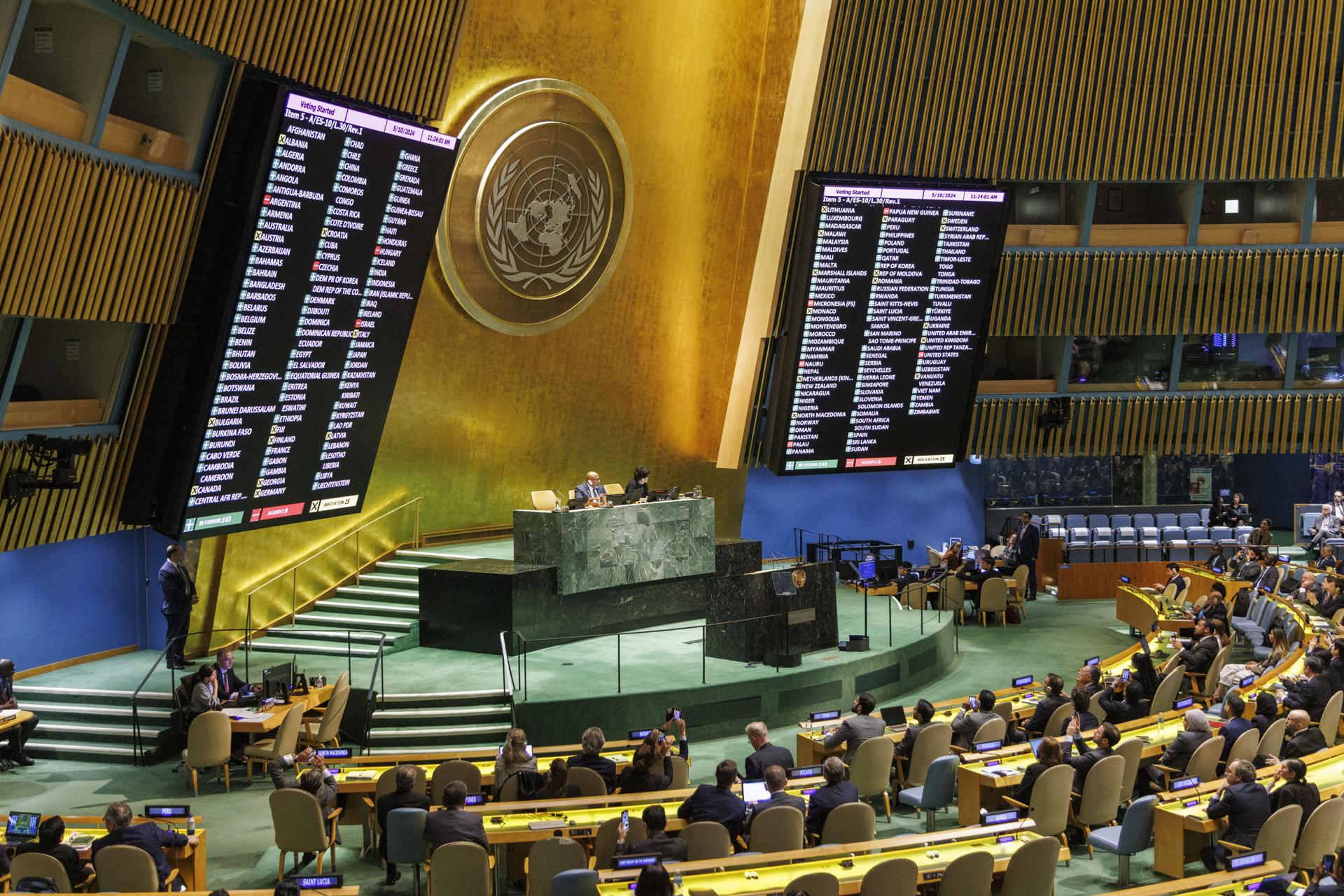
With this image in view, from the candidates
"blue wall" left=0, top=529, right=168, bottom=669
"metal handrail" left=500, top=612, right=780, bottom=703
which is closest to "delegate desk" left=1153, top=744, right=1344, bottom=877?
"metal handrail" left=500, top=612, right=780, bottom=703

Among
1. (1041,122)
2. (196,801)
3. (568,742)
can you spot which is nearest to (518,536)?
(568,742)

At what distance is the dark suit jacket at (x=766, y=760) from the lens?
10414 millimetres

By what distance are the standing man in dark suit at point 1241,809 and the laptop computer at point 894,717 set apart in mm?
3274

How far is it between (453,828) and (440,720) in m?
4.79

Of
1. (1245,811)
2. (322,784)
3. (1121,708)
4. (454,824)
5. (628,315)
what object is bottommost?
(322,784)

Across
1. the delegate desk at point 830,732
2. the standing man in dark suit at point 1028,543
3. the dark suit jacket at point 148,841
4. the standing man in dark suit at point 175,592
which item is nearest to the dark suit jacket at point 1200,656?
the delegate desk at point 830,732

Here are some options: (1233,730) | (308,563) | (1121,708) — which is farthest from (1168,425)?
(308,563)

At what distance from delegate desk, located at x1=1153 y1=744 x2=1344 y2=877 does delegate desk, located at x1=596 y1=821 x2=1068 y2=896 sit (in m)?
1.13

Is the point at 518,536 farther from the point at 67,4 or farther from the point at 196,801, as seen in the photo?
the point at 67,4

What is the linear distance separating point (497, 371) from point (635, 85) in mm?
4431

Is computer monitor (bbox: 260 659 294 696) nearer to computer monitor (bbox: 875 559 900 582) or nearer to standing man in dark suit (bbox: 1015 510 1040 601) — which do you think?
computer monitor (bbox: 875 559 900 582)

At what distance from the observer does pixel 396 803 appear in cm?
959

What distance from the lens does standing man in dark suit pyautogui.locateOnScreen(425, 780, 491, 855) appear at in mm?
8836

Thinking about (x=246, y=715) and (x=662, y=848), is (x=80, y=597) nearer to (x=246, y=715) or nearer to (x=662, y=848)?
(x=246, y=715)
